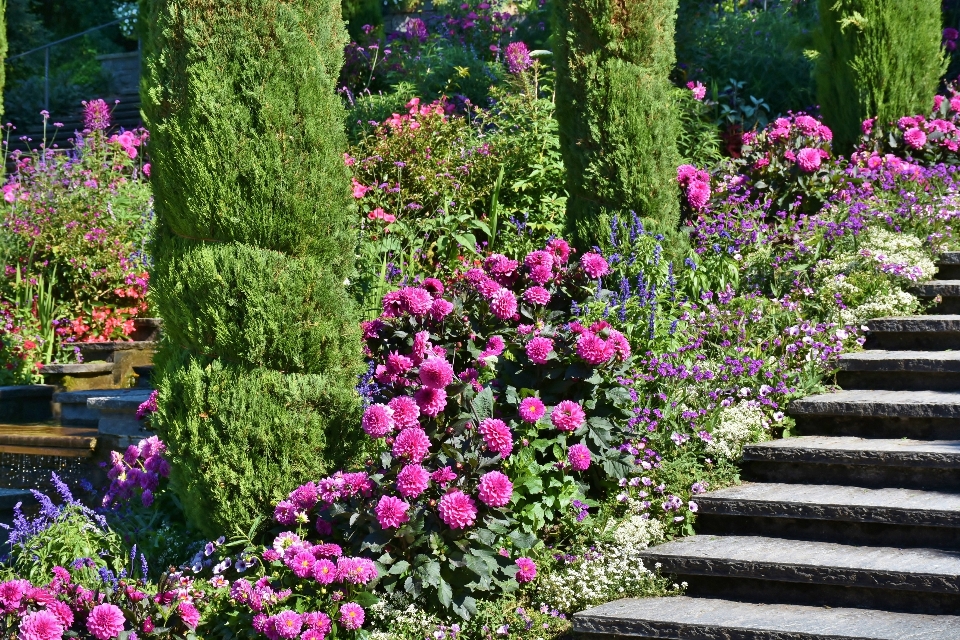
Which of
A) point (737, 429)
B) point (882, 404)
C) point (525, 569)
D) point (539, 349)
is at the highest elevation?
point (539, 349)

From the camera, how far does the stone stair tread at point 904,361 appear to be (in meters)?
5.03

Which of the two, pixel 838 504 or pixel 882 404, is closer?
pixel 838 504

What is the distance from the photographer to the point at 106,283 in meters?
7.93

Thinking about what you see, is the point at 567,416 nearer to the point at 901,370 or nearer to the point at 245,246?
the point at 245,246

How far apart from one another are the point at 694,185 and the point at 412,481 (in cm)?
329

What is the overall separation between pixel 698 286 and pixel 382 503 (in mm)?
2831

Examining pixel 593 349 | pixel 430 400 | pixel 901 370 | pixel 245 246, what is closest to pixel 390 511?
pixel 430 400

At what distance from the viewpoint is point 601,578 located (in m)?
4.05

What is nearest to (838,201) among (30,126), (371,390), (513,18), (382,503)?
(371,390)

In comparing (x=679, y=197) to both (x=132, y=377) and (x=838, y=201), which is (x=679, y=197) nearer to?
(x=838, y=201)

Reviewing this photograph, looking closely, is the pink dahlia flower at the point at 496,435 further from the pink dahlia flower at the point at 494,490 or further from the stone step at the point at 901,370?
the stone step at the point at 901,370

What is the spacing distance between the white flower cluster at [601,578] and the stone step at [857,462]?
0.82 metres

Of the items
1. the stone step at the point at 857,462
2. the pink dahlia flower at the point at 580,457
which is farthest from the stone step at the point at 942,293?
the pink dahlia flower at the point at 580,457

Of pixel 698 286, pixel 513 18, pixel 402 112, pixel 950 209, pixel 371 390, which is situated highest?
pixel 513 18
